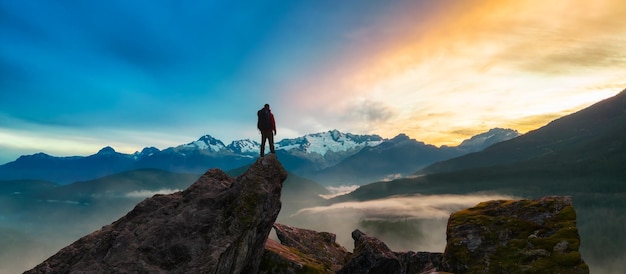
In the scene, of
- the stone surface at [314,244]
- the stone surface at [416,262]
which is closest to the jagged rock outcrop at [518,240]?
the stone surface at [416,262]

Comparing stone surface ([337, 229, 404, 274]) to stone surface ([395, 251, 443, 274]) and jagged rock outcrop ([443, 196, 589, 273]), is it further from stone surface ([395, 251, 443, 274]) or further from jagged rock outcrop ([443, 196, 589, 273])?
jagged rock outcrop ([443, 196, 589, 273])

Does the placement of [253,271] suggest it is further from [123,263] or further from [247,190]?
[123,263]

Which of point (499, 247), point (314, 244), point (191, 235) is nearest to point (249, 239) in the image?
point (191, 235)

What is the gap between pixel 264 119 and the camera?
37344mm

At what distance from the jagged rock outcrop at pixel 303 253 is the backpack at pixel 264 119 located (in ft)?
38.7

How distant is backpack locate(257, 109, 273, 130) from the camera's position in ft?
122

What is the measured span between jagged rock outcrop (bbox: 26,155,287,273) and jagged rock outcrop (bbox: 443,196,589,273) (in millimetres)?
16523

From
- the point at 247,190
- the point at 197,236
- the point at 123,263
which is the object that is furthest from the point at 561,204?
the point at 123,263

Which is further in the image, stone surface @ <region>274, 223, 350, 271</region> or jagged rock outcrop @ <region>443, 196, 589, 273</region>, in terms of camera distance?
stone surface @ <region>274, 223, 350, 271</region>

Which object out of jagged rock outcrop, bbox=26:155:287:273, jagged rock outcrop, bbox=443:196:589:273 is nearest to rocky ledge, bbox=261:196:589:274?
jagged rock outcrop, bbox=443:196:589:273

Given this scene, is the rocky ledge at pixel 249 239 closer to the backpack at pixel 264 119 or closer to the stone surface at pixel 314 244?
the backpack at pixel 264 119

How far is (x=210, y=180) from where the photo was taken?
32.6 metres

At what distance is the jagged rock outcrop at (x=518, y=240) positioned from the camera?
84.6ft

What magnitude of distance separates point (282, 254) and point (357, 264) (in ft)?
25.7
